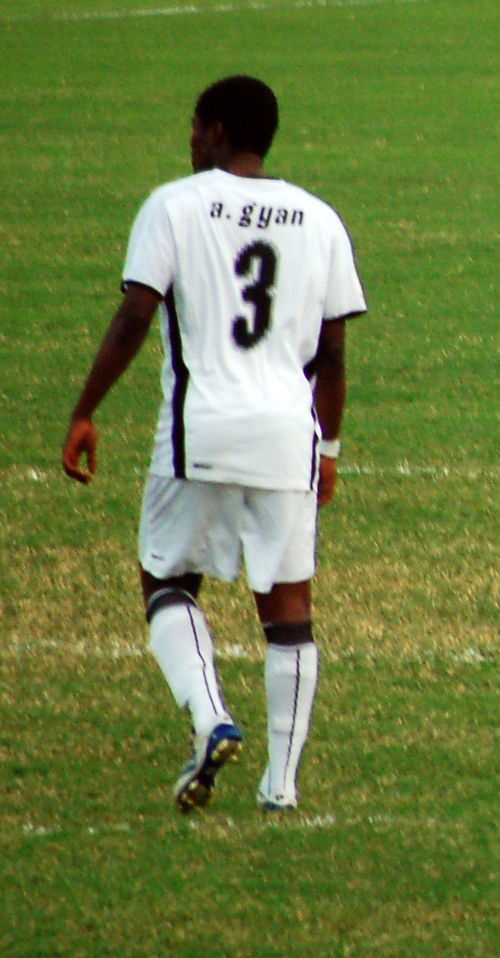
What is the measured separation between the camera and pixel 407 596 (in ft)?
22.0

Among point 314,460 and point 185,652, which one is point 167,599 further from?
point 314,460

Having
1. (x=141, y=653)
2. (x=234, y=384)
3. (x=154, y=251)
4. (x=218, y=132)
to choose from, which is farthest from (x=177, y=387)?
(x=141, y=653)

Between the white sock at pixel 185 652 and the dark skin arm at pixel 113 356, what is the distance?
1.50 ft

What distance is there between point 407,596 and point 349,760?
4.79ft

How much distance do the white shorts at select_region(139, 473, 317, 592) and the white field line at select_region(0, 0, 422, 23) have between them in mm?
19472

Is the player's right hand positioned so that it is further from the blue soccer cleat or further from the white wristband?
the blue soccer cleat

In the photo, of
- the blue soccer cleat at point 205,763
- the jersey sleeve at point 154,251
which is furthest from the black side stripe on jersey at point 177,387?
the blue soccer cleat at point 205,763

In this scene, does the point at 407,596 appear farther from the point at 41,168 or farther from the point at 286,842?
the point at 41,168

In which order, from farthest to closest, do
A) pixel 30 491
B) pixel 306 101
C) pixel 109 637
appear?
pixel 306 101 → pixel 30 491 → pixel 109 637

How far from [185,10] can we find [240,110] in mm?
19806

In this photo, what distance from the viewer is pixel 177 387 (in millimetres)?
4777

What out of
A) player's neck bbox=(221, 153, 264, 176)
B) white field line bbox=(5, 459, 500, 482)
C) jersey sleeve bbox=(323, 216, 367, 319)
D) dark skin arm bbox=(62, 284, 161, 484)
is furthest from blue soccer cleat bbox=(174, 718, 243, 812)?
white field line bbox=(5, 459, 500, 482)

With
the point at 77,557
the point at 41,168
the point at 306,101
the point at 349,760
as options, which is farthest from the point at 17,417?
the point at 306,101

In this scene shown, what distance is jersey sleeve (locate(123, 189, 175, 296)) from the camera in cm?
460
